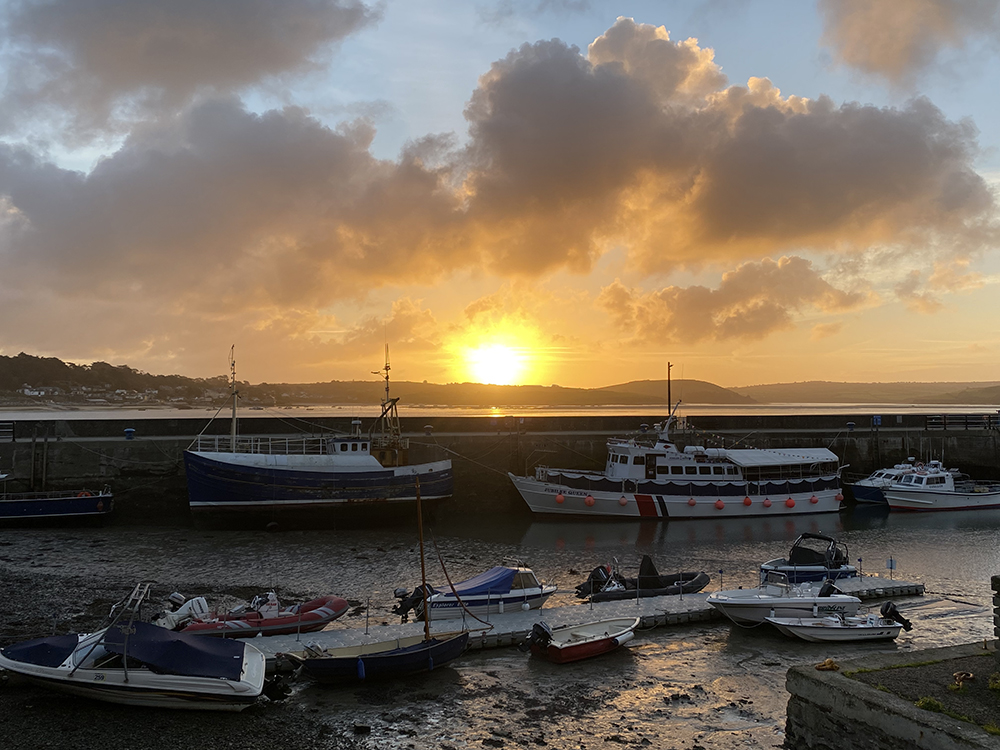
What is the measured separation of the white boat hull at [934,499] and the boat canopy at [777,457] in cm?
358

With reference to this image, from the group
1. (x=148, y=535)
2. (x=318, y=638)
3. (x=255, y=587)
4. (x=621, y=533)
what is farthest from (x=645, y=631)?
(x=148, y=535)

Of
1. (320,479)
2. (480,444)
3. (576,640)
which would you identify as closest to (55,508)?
(320,479)

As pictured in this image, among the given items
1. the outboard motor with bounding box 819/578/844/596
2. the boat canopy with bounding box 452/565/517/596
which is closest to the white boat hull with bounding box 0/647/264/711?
the boat canopy with bounding box 452/565/517/596

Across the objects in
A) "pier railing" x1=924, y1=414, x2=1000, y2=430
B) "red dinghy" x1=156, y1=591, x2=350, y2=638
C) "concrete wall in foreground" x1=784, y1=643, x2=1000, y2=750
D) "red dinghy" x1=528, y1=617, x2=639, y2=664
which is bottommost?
"red dinghy" x1=528, y1=617, x2=639, y2=664

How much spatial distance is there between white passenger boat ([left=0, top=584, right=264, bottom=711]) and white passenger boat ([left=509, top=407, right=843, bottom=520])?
23.3m

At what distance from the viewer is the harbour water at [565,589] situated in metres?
12.3

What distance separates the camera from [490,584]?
Answer: 59.1ft

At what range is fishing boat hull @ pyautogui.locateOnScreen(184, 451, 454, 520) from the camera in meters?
32.1

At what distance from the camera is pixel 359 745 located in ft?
37.1

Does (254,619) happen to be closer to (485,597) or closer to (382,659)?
(382,659)

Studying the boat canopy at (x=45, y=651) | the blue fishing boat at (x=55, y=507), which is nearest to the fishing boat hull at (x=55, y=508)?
the blue fishing boat at (x=55, y=507)

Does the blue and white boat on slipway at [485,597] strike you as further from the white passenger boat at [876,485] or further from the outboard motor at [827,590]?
the white passenger boat at [876,485]

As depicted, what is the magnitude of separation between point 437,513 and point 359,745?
2431 cm

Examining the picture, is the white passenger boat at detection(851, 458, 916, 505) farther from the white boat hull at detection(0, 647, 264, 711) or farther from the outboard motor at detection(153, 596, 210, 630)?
the white boat hull at detection(0, 647, 264, 711)
